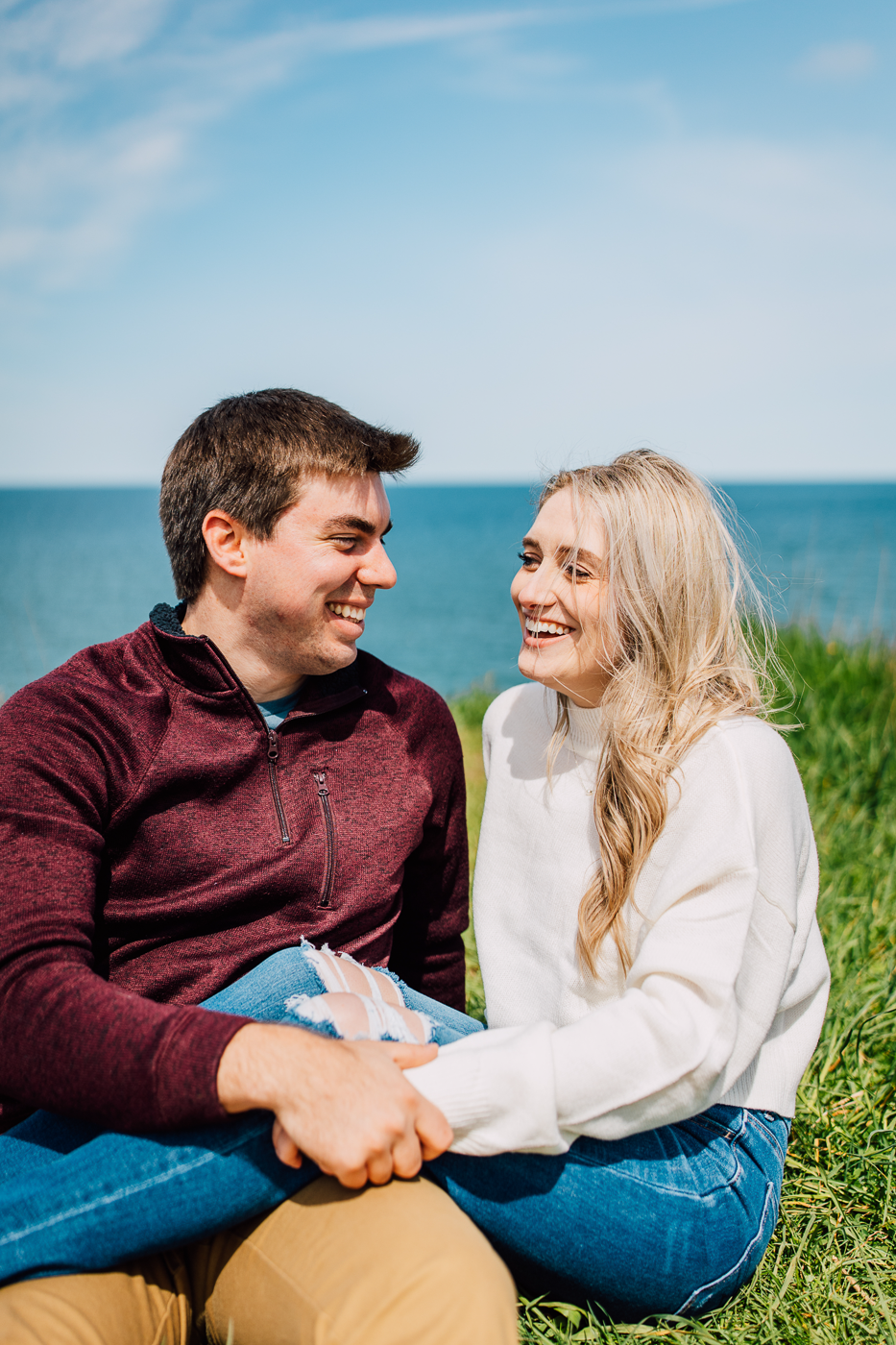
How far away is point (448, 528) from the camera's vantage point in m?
97.4

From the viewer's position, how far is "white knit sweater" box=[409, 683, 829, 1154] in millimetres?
1839

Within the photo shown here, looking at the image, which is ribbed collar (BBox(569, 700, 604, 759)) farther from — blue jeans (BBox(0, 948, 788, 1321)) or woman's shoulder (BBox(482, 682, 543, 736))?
blue jeans (BBox(0, 948, 788, 1321))

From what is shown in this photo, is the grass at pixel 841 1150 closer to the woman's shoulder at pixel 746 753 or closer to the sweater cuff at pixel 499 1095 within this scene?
the sweater cuff at pixel 499 1095

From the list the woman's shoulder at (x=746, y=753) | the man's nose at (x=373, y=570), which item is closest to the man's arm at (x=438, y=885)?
the man's nose at (x=373, y=570)

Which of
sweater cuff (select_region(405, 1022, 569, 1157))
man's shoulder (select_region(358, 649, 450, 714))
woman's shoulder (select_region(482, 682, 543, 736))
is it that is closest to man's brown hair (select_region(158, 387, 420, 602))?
man's shoulder (select_region(358, 649, 450, 714))

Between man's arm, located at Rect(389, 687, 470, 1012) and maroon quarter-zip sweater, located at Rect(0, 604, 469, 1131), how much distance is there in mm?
11

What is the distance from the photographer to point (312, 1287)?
5.50 ft

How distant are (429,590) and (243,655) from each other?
43.0 meters

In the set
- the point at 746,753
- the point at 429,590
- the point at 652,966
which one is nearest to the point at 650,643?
the point at 746,753

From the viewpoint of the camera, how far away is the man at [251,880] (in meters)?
1.70

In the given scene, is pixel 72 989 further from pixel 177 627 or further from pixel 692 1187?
pixel 692 1187

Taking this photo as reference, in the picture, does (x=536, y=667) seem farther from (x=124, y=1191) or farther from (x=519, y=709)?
(x=124, y=1191)

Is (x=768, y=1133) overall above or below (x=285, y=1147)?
below

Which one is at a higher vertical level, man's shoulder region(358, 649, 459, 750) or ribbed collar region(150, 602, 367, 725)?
ribbed collar region(150, 602, 367, 725)
